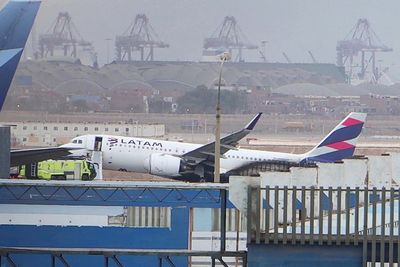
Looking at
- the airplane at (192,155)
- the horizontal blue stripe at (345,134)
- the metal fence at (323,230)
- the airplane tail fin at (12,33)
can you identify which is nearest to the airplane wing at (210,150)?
the airplane at (192,155)

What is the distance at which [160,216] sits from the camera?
933cm

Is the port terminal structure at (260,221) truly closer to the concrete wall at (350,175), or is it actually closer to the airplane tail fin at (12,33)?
the concrete wall at (350,175)

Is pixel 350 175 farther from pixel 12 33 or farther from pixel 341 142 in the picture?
pixel 341 142

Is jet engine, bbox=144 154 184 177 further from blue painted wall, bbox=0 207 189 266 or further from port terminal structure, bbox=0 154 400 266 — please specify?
blue painted wall, bbox=0 207 189 266

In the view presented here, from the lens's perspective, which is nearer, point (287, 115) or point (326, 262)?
point (326, 262)

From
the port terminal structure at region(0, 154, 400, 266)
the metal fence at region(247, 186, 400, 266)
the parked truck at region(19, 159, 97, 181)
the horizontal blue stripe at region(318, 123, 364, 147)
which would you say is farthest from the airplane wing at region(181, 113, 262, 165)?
the metal fence at region(247, 186, 400, 266)

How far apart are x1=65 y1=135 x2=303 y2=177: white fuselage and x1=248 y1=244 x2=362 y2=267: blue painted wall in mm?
22458

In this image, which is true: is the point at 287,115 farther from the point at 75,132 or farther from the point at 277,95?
the point at 75,132

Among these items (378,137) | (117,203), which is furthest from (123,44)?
(117,203)

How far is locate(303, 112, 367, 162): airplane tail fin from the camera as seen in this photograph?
28797 millimetres

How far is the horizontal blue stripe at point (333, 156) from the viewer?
1125 inches

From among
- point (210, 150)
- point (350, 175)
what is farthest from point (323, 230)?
point (210, 150)

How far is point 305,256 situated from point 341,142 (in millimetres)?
22875

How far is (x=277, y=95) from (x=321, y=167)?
→ 2690 inches
